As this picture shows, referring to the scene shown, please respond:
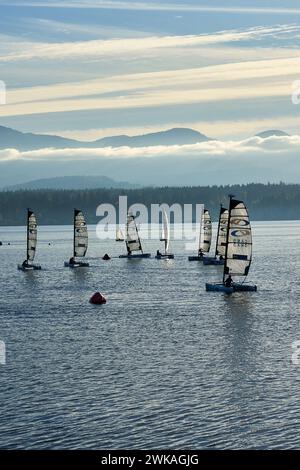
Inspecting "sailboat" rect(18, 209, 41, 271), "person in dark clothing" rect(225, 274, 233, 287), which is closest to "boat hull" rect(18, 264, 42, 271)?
"sailboat" rect(18, 209, 41, 271)

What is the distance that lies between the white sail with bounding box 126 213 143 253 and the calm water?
6507 centimetres

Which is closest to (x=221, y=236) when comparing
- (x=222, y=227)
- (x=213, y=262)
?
(x=222, y=227)

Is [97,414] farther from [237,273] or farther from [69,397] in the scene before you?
[237,273]

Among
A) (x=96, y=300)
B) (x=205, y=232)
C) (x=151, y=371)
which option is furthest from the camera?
(x=205, y=232)

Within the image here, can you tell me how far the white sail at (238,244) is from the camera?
111000mm

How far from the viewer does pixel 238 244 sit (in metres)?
112

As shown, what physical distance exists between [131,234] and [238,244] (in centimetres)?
7746

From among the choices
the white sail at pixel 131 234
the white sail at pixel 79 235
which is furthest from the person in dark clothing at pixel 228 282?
the white sail at pixel 131 234

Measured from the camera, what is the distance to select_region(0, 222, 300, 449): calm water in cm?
4853

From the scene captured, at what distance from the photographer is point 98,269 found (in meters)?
165

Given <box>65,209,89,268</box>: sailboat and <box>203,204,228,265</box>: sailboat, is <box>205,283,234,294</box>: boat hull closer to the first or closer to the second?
<box>203,204,228,265</box>: sailboat

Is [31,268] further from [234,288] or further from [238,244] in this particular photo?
[238,244]
